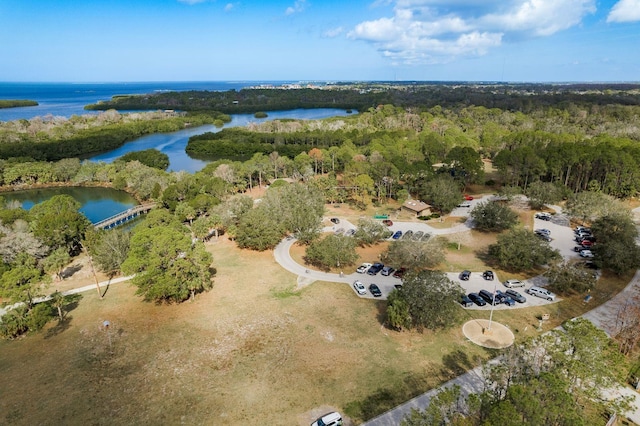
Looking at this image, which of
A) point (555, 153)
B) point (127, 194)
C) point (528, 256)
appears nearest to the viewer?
point (528, 256)

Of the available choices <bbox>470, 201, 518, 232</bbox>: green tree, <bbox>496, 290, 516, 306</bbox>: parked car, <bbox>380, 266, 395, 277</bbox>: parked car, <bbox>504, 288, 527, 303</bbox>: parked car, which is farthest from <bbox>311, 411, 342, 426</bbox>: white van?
<bbox>470, 201, 518, 232</bbox>: green tree

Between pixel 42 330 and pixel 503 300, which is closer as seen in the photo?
pixel 42 330

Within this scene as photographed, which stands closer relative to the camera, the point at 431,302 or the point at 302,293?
the point at 431,302

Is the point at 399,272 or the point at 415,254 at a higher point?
the point at 415,254

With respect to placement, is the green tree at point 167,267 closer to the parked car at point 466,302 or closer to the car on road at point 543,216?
the parked car at point 466,302

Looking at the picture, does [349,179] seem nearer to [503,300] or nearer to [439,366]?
[503,300]

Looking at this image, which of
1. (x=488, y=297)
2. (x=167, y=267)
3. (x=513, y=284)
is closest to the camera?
(x=488, y=297)

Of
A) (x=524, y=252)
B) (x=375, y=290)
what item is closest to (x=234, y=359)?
(x=375, y=290)

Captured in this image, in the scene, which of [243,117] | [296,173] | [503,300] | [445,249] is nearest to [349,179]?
[296,173]

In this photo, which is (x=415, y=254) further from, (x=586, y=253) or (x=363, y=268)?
(x=586, y=253)
